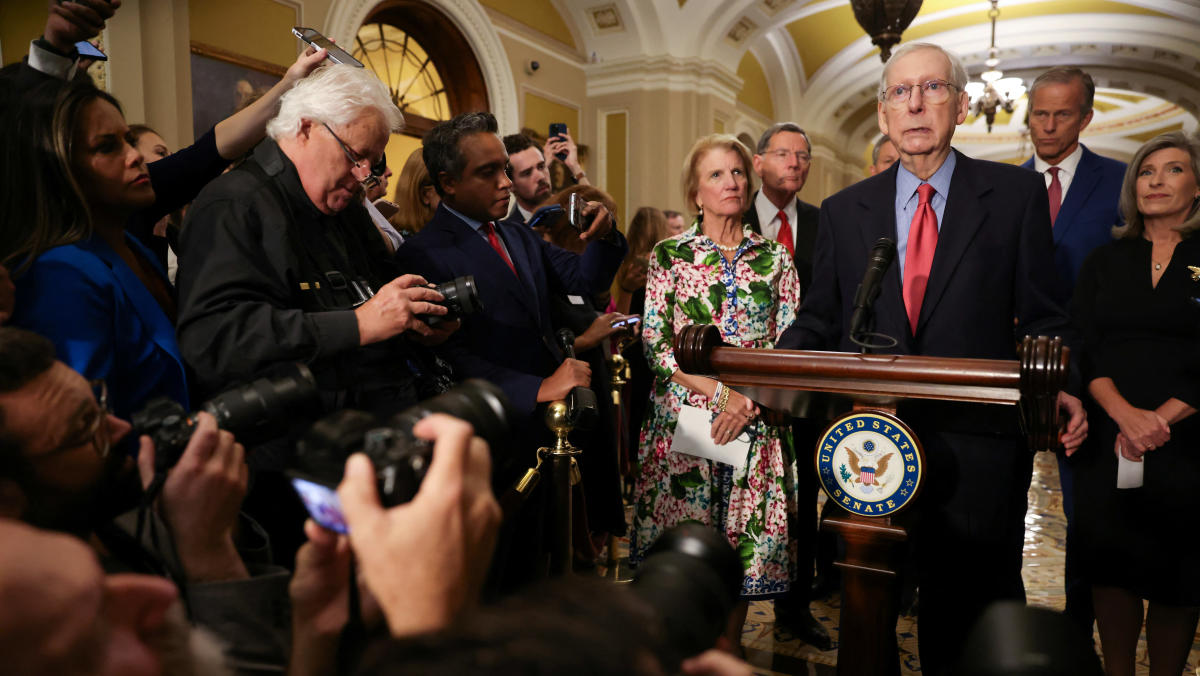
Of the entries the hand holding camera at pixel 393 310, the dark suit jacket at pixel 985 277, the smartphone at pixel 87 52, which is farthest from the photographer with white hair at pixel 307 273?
the dark suit jacket at pixel 985 277

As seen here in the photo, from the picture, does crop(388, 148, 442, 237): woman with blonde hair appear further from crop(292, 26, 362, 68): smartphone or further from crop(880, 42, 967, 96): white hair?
crop(880, 42, 967, 96): white hair

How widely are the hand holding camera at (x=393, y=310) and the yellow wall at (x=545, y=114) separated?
6198mm

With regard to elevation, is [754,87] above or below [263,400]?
above

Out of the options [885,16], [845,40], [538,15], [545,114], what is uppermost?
[845,40]

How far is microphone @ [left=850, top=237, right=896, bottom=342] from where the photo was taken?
145cm

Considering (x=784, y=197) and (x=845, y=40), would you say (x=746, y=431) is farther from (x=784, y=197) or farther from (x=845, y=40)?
(x=845, y=40)

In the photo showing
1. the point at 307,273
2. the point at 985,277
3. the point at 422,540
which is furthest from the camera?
the point at 985,277

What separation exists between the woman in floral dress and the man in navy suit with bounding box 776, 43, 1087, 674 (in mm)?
449

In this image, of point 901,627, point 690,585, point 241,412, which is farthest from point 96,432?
point 901,627

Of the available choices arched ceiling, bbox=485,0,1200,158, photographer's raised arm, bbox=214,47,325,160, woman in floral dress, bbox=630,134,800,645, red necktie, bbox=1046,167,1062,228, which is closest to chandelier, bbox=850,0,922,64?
arched ceiling, bbox=485,0,1200,158

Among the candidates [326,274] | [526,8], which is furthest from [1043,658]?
[526,8]

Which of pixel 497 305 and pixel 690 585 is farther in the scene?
pixel 497 305

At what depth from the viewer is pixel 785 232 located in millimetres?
3203

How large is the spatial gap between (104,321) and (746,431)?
1620 millimetres
